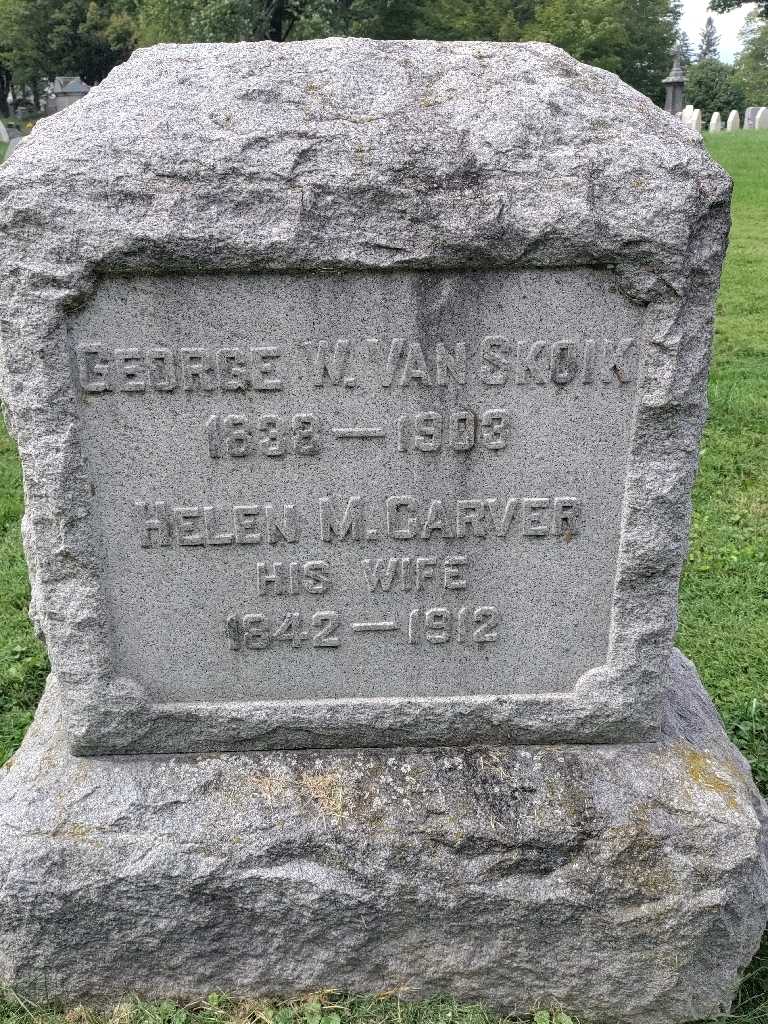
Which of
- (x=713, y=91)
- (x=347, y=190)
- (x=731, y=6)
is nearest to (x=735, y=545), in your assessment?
(x=347, y=190)

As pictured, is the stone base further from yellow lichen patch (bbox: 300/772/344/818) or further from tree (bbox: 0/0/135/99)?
tree (bbox: 0/0/135/99)

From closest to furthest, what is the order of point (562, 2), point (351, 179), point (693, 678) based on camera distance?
point (351, 179) < point (693, 678) < point (562, 2)

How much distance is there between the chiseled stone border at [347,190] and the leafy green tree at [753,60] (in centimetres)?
5018

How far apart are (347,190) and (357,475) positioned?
0.62m

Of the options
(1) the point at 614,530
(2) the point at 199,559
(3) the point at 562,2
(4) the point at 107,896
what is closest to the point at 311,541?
(2) the point at 199,559

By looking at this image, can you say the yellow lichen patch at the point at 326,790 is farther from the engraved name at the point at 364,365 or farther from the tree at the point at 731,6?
the tree at the point at 731,6

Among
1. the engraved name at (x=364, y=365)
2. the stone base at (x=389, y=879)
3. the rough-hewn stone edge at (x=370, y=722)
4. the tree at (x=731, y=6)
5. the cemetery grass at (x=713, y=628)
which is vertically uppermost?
the tree at (x=731, y=6)

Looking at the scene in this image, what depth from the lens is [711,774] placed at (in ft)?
7.34

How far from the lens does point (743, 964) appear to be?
2.20 metres

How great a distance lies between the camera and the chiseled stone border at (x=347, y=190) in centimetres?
178

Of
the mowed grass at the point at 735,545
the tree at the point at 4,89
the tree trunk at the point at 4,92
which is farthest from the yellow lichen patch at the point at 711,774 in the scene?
the tree at the point at 4,89

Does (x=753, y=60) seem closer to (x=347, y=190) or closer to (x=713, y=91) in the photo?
(x=713, y=91)

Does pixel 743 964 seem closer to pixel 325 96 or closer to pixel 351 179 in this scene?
pixel 351 179

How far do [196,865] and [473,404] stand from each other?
123cm
